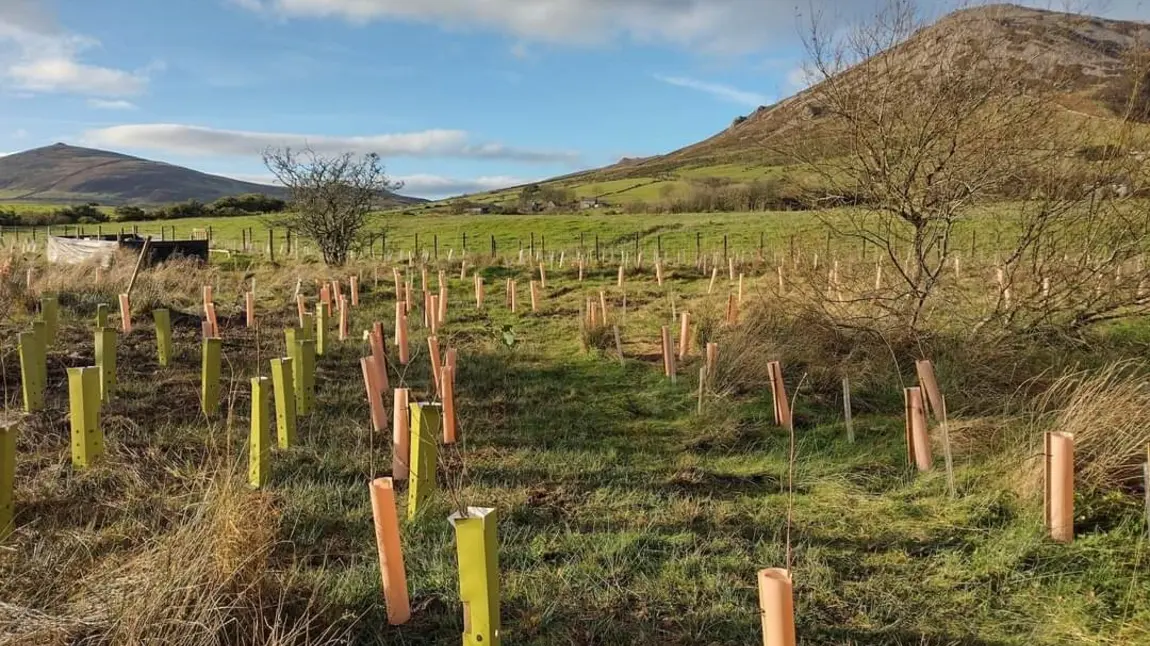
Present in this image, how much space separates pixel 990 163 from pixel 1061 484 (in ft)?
16.9

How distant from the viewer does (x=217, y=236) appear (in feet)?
143

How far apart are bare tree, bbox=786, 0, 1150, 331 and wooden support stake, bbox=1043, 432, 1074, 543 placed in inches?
192

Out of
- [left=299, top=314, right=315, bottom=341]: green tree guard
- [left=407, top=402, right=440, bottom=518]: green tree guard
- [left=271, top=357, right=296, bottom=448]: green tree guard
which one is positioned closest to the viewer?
[left=407, top=402, right=440, bottom=518]: green tree guard

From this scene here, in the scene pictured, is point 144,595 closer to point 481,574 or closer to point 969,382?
point 481,574

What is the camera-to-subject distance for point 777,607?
216 cm

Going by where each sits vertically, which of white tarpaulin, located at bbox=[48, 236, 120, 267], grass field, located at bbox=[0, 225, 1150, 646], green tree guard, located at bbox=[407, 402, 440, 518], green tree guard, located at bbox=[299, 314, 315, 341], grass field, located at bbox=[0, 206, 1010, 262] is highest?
grass field, located at bbox=[0, 206, 1010, 262]

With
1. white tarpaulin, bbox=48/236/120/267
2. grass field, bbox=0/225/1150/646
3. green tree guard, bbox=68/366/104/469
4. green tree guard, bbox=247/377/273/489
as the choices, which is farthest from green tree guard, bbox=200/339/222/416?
white tarpaulin, bbox=48/236/120/267

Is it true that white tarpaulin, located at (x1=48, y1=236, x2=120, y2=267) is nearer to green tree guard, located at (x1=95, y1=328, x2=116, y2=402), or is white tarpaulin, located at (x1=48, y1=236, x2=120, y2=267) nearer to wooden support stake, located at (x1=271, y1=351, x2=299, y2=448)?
green tree guard, located at (x1=95, y1=328, x2=116, y2=402)

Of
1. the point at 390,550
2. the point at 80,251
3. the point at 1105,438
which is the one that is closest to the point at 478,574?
the point at 390,550

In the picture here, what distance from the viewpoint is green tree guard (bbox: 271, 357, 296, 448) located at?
197 inches

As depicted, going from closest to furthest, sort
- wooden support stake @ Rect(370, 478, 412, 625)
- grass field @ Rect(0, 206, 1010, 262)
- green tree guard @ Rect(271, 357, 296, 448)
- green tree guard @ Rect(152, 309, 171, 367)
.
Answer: wooden support stake @ Rect(370, 478, 412, 625)
green tree guard @ Rect(271, 357, 296, 448)
green tree guard @ Rect(152, 309, 171, 367)
grass field @ Rect(0, 206, 1010, 262)

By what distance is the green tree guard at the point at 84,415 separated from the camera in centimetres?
453

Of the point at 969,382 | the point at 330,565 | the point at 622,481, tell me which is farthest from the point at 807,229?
the point at 330,565

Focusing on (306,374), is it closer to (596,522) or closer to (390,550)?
(596,522)
